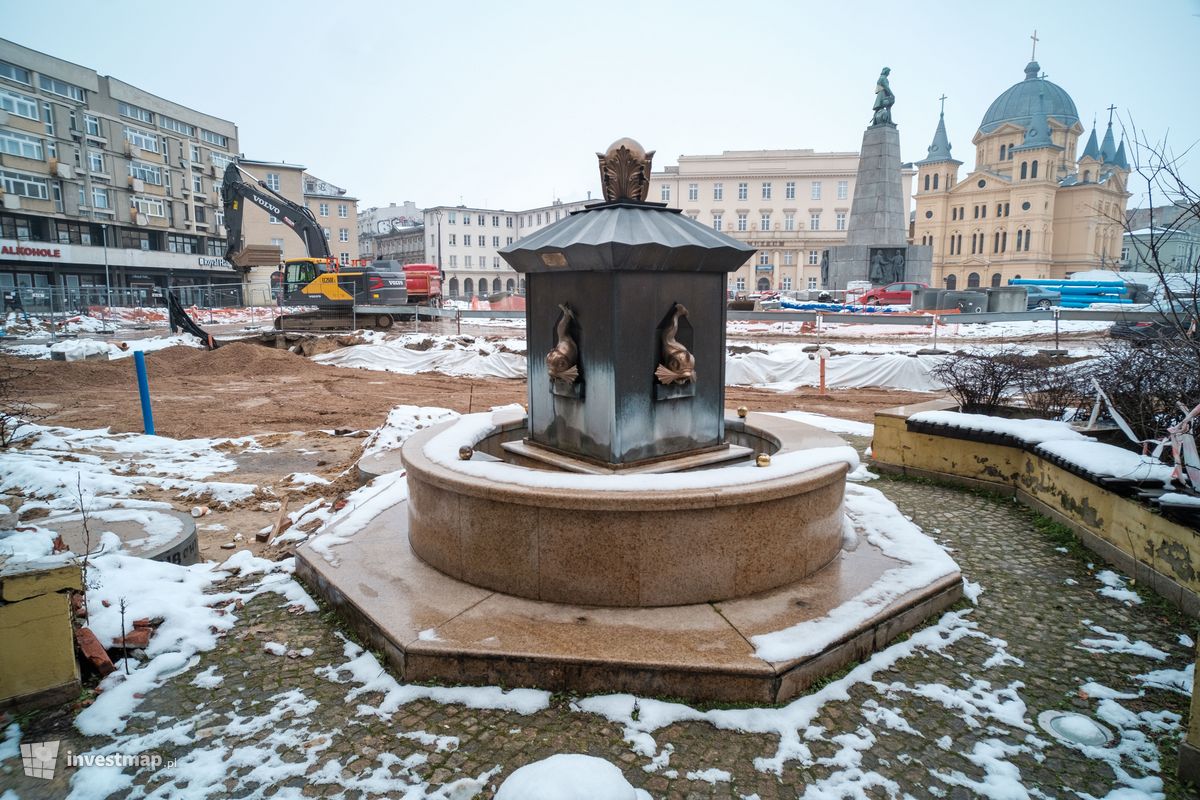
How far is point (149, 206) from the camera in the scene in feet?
165

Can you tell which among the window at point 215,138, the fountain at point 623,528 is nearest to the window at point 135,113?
the window at point 215,138

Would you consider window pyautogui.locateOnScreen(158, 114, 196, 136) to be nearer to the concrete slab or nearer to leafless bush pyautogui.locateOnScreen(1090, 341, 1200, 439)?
the concrete slab

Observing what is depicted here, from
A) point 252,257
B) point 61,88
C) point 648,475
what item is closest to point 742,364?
point 648,475

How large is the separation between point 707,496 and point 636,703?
1214mm

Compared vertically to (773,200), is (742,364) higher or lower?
lower

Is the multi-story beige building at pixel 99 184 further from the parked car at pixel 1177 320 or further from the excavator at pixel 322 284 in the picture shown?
the parked car at pixel 1177 320

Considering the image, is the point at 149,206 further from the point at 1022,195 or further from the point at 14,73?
the point at 1022,195

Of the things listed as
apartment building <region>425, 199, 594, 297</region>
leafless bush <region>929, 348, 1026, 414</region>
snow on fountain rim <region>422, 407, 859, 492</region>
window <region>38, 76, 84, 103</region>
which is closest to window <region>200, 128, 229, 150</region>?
window <region>38, 76, 84, 103</region>

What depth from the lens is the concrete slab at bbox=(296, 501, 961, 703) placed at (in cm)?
345

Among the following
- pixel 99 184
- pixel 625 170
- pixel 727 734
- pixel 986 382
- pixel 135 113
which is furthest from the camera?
pixel 135 113

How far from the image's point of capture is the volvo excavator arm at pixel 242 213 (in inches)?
971

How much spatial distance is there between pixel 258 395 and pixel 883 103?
31.3 meters

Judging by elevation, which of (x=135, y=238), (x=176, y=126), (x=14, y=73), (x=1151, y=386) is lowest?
(x=1151, y=386)

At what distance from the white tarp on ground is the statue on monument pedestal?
1994 cm
